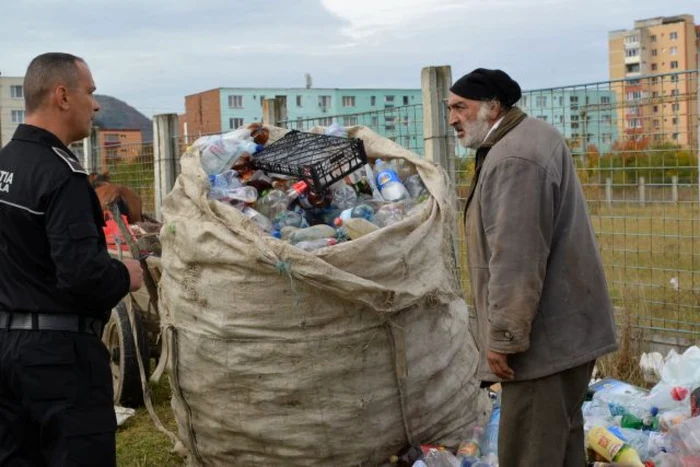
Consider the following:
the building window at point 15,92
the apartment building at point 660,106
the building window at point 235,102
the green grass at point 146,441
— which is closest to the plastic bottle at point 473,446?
the green grass at point 146,441

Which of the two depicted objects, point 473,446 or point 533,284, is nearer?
point 533,284

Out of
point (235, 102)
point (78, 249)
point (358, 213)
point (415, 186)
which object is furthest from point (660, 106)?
point (235, 102)

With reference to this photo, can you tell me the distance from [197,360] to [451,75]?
9.09 ft

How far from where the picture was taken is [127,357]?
5883mm

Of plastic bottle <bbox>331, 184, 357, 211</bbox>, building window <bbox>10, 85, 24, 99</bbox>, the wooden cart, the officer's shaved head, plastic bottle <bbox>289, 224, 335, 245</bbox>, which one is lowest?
the wooden cart

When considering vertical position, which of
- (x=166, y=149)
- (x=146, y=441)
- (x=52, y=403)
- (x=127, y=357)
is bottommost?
(x=146, y=441)

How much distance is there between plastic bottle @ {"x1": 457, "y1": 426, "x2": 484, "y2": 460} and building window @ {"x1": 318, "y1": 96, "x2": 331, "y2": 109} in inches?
2723

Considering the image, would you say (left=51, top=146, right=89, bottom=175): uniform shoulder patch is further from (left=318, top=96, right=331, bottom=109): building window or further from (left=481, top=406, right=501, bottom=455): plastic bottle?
(left=318, top=96, right=331, bottom=109): building window

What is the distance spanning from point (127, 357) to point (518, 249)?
3541 millimetres

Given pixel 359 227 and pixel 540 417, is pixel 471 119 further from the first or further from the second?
pixel 540 417

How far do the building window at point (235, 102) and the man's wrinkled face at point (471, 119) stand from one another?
249 feet

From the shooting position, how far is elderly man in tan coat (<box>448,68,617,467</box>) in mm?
3107

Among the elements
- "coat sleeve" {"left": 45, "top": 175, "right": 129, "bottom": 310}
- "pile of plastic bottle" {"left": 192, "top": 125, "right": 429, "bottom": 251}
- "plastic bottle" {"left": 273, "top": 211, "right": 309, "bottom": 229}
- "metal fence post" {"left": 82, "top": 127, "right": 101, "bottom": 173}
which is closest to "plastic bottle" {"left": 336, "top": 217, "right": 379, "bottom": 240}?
"pile of plastic bottle" {"left": 192, "top": 125, "right": 429, "bottom": 251}

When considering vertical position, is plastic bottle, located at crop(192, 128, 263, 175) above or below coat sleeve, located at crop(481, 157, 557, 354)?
above
